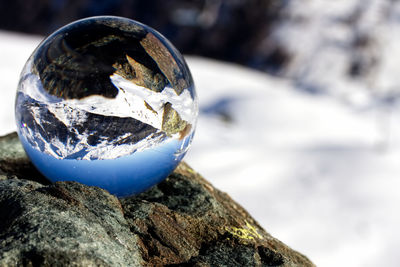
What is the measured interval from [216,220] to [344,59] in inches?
486

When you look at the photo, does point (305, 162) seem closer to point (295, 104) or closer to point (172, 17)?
point (295, 104)

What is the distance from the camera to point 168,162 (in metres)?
1.95

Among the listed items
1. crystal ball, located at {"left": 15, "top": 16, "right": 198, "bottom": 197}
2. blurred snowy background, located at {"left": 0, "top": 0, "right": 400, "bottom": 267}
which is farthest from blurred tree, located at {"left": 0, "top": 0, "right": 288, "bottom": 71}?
crystal ball, located at {"left": 15, "top": 16, "right": 198, "bottom": 197}

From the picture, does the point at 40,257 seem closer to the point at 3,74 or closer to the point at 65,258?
the point at 65,258

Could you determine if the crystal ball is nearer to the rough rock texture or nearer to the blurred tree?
the rough rock texture

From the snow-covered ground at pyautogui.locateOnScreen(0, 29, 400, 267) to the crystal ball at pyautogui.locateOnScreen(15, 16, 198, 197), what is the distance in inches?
135

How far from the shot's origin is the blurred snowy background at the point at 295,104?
18.5ft

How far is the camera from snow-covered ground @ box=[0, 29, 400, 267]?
17.3 ft

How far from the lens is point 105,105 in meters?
1.71

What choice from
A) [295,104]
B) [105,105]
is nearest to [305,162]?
[295,104]

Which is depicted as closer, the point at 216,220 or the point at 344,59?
the point at 216,220

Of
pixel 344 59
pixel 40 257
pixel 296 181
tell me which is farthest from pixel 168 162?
pixel 344 59

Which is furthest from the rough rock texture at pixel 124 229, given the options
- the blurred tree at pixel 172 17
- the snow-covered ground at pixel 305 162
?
the blurred tree at pixel 172 17

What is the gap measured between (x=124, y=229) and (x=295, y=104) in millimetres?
8945
